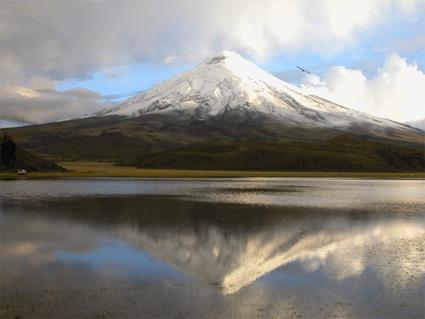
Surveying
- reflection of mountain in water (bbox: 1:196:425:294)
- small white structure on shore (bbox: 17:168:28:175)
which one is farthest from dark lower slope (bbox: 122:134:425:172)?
reflection of mountain in water (bbox: 1:196:425:294)

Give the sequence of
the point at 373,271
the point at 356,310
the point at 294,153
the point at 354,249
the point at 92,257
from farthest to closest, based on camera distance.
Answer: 1. the point at 294,153
2. the point at 354,249
3. the point at 92,257
4. the point at 373,271
5. the point at 356,310

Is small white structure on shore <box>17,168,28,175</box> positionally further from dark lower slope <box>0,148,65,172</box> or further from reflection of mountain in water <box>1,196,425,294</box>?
reflection of mountain in water <box>1,196,425,294</box>

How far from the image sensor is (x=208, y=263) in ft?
83.1

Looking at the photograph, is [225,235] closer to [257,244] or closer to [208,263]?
[257,244]

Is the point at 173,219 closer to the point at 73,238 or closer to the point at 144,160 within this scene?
the point at 73,238

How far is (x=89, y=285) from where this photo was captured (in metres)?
20.6

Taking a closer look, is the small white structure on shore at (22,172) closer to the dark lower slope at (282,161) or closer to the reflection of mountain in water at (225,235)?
the reflection of mountain in water at (225,235)

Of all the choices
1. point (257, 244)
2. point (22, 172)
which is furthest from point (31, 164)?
point (257, 244)

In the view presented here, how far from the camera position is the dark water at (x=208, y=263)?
18.0m

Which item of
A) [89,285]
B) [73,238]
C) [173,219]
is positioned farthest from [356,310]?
[173,219]

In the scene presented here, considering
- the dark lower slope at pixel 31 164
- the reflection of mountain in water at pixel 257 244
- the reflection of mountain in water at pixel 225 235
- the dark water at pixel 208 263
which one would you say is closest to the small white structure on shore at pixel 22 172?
the dark lower slope at pixel 31 164

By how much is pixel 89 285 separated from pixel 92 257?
5.61m

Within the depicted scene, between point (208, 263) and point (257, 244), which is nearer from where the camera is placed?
point (208, 263)

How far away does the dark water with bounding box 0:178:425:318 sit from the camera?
709 inches
